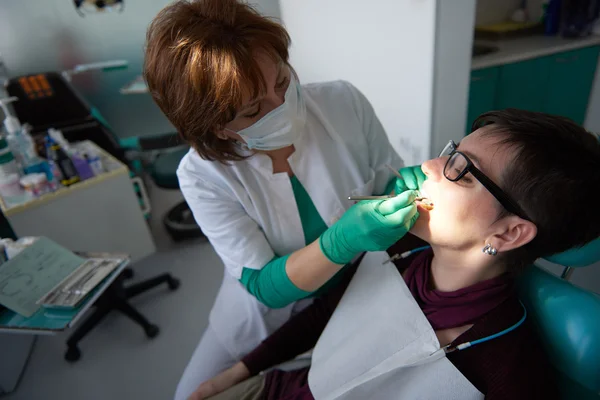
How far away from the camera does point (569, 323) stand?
0.76 m

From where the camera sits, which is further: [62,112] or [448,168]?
[62,112]

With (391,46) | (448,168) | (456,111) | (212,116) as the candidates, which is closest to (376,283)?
(448,168)

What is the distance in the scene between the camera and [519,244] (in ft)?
2.58

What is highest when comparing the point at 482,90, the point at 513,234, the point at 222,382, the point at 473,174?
the point at 473,174

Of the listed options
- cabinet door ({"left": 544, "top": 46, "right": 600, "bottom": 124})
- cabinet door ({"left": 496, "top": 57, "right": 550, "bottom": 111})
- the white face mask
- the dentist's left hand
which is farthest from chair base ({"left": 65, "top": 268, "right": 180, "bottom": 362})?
cabinet door ({"left": 544, "top": 46, "right": 600, "bottom": 124})

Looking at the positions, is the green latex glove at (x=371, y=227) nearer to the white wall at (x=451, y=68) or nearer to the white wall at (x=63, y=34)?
the white wall at (x=451, y=68)

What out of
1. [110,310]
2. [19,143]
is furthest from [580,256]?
[19,143]

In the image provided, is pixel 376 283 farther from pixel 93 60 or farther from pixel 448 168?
pixel 93 60

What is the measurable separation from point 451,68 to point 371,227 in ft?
4.35

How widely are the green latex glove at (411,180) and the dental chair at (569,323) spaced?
0.34 metres

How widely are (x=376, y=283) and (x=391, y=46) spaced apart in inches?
56.4

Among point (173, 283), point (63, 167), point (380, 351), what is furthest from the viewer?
point (173, 283)

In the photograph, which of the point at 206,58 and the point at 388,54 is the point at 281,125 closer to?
the point at 206,58

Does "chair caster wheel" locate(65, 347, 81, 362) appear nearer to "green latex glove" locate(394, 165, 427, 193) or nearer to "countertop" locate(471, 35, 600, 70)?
"green latex glove" locate(394, 165, 427, 193)
